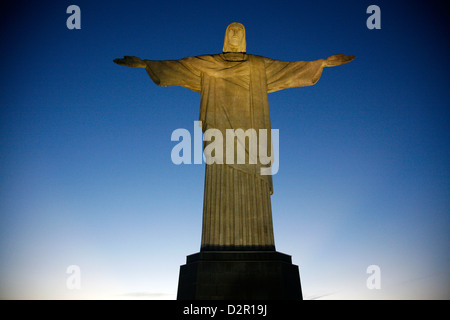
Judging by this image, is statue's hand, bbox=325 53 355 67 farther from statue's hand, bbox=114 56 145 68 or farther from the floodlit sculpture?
statue's hand, bbox=114 56 145 68

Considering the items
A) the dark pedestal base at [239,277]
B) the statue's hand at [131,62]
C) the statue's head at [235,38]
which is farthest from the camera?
the statue's head at [235,38]

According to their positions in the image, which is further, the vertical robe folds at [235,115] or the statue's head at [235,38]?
the statue's head at [235,38]

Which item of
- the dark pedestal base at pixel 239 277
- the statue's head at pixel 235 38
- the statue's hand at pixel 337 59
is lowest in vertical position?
the dark pedestal base at pixel 239 277

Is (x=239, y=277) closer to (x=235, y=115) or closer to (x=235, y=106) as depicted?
(x=235, y=115)

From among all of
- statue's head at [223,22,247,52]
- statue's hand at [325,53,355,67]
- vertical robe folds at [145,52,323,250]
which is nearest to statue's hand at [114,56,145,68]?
vertical robe folds at [145,52,323,250]

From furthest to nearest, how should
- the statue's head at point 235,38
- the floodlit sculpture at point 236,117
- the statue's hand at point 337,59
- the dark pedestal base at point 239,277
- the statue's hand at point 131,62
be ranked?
the statue's head at point 235,38, the statue's hand at point 337,59, the statue's hand at point 131,62, the floodlit sculpture at point 236,117, the dark pedestal base at point 239,277

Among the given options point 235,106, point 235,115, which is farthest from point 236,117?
point 235,106

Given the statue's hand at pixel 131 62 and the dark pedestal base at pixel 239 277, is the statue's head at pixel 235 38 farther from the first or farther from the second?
the dark pedestal base at pixel 239 277

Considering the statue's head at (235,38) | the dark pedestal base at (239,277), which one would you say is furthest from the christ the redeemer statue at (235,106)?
the dark pedestal base at (239,277)

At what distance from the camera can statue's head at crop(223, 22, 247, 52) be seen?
10.8m

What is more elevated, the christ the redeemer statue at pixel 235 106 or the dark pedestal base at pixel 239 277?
the christ the redeemer statue at pixel 235 106

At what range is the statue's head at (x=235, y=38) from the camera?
1076 cm
